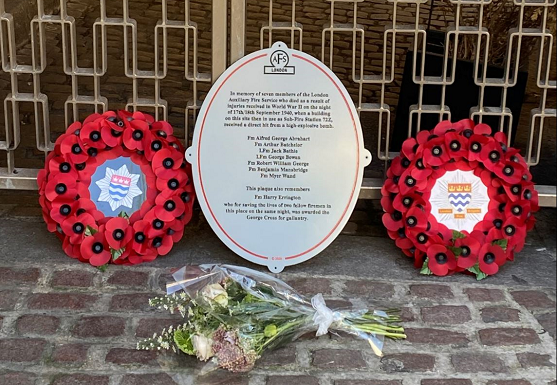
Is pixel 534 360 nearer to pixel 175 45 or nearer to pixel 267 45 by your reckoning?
pixel 267 45

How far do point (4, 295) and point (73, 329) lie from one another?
1.32ft

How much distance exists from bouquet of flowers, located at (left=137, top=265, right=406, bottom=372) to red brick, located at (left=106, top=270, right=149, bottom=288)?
0.18 m

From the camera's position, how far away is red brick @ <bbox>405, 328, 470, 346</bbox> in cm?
314

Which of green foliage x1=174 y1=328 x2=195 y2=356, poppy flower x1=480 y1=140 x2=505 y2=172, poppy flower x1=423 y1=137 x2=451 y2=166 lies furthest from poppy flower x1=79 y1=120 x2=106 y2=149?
poppy flower x1=480 y1=140 x2=505 y2=172

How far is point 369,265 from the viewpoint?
3676 millimetres

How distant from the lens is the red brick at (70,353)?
9.75 ft

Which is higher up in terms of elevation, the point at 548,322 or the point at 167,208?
the point at 167,208

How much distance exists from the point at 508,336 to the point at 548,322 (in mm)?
209

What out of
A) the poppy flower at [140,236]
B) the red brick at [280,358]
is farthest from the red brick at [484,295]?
the poppy flower at [140,236]

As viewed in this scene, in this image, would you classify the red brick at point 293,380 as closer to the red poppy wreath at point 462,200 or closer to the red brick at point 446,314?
the red brick at point 446,314

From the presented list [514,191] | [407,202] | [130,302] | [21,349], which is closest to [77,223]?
[130,302]

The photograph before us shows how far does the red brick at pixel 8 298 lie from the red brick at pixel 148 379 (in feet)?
2.27

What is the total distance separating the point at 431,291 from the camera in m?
3.48

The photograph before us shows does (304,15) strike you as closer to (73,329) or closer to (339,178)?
(339,178)
